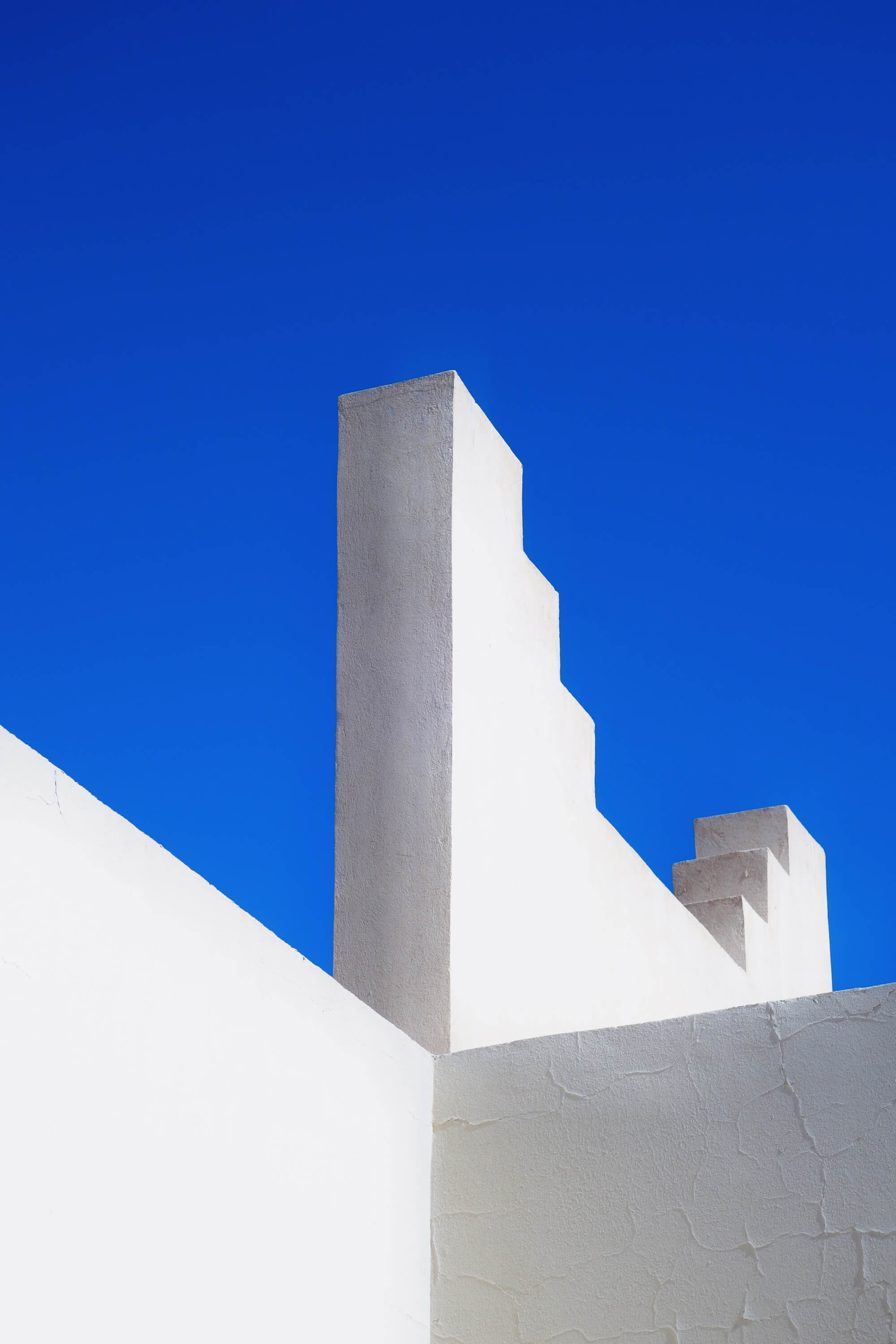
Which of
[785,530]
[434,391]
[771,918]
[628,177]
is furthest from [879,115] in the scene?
[434,391]

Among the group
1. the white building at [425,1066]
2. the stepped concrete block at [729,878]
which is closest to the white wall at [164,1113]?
the white building at [425,1066]

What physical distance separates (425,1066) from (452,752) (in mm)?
670

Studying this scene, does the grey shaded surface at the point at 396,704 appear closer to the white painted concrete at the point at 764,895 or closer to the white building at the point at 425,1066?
the white building at the point at 425,1066

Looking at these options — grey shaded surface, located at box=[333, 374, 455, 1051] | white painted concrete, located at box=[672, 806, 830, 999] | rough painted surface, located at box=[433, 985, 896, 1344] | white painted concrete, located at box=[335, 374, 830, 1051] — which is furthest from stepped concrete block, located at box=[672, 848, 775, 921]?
rough painted surface, located at box=[433, 985, 896, 1344]

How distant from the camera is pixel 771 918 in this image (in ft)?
→ 19.3

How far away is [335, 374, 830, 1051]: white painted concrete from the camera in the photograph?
3.01 meters

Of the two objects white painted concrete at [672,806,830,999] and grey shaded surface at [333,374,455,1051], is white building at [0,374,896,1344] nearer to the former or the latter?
grey shaded surface at [333,374,455,1051]

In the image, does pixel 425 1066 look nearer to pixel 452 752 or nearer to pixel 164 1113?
pixel 452 752

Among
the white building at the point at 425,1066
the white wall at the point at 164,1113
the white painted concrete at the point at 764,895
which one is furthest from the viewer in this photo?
the white painted concrete at the point at 764,895

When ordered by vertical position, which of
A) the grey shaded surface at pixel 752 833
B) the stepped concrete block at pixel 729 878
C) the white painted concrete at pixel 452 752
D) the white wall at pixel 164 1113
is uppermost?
the grey shaded surface at pixel 752 833

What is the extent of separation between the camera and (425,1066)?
2758 millimetres

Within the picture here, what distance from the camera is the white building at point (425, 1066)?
1.75 meters

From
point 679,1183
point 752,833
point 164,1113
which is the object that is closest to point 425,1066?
point 679,1183

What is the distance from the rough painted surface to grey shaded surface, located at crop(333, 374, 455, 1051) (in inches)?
11.7
